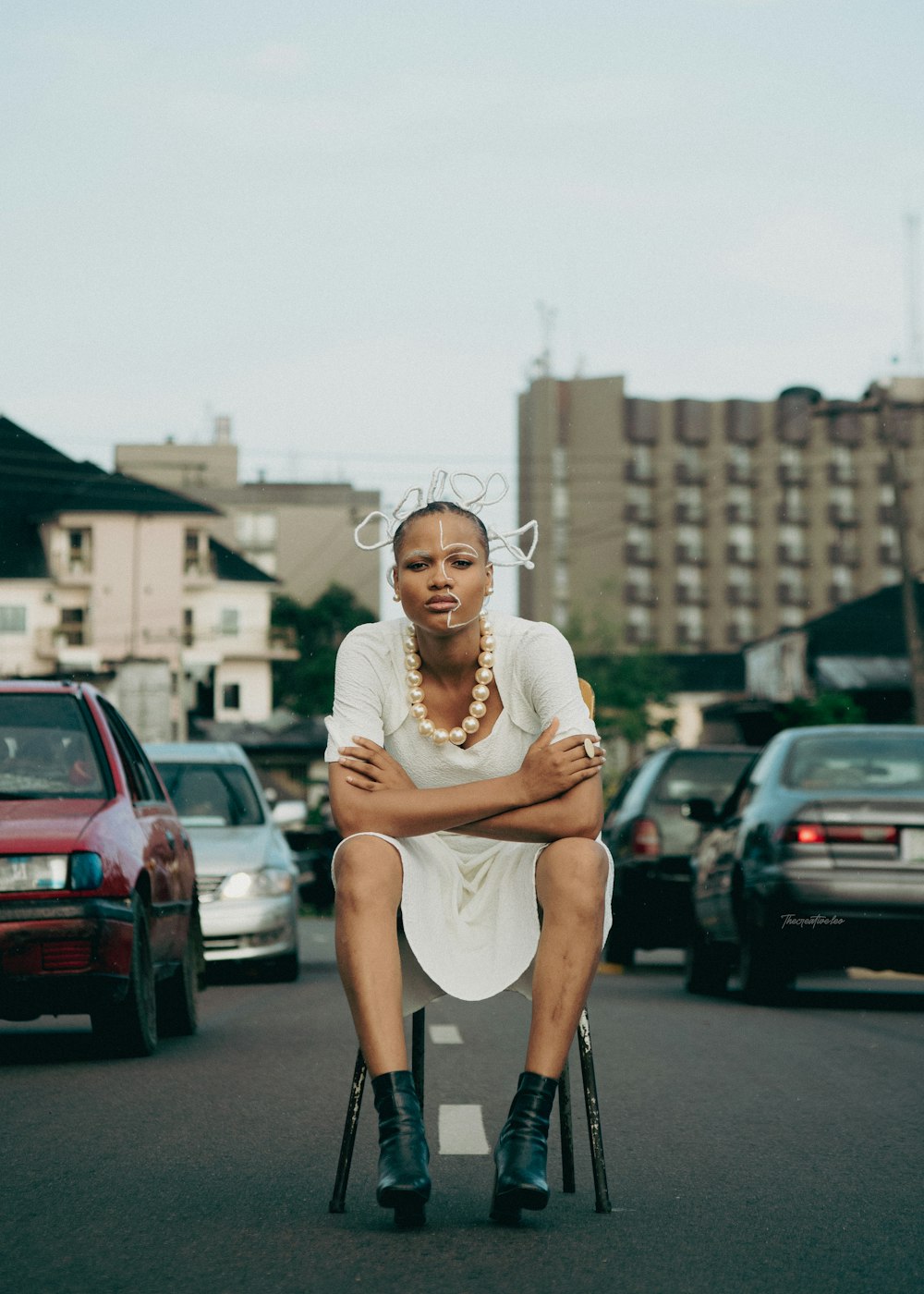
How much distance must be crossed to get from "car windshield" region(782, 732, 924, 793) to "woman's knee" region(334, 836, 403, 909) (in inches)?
287

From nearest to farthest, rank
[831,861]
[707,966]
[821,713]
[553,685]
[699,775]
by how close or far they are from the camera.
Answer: [553,685] < [831,861] < [707,966] < [699,775] < [821,713]

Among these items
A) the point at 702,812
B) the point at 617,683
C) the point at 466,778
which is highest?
the point at 617,683

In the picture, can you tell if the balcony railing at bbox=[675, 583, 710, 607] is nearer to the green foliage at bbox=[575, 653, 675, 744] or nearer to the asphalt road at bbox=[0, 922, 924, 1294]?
the green foliage at bbox=[575, 653, 675, 744]

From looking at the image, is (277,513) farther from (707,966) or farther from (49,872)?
(49,872)

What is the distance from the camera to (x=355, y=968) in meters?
5.17

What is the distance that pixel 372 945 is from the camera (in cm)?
519

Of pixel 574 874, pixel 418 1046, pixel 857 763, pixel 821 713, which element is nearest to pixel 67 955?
pixel 418 1046

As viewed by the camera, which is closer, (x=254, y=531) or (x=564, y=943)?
(x=564, y=943)

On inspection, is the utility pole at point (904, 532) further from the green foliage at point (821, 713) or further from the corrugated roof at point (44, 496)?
the corrugated roof at point (44, 496)

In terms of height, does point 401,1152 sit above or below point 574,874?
below

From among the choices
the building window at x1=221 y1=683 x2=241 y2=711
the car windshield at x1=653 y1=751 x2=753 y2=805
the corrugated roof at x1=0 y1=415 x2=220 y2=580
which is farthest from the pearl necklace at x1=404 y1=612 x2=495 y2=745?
the building window at x1=221 y1=683 x2=241 y2=711

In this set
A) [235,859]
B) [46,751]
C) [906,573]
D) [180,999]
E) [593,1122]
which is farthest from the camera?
[906,573]

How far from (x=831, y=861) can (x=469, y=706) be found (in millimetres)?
6666

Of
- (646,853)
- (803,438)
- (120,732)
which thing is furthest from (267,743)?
(120,732)
